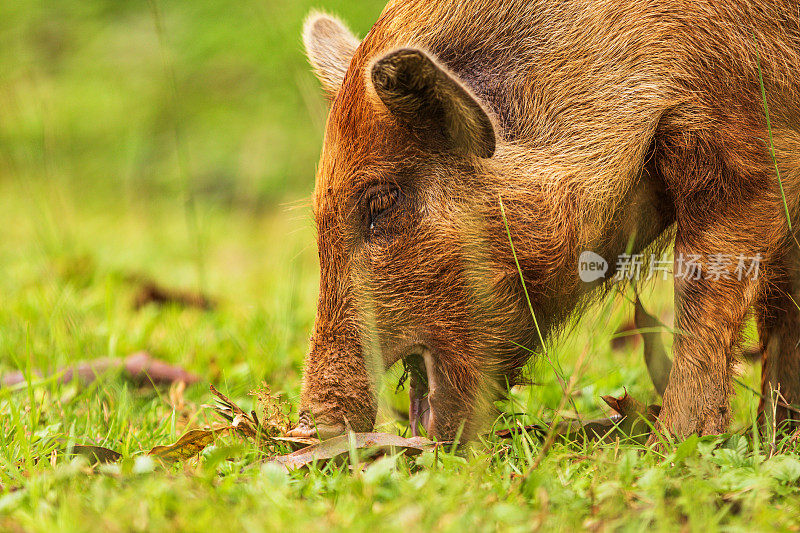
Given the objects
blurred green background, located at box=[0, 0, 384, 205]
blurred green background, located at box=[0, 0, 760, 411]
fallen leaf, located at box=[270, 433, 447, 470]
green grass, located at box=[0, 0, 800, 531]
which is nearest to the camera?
green grass, located at box=[0, 0, 800, 531]

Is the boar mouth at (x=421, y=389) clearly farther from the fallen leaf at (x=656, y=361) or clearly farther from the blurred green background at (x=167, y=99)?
the blurred green background at (x=167, y=99)

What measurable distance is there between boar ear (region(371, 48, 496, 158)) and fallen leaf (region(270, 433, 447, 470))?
96 centimetres

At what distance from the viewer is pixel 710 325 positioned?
2889mm

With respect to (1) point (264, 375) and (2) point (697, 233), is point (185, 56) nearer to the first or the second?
(1) point (264, 375)

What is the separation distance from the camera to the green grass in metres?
2.15

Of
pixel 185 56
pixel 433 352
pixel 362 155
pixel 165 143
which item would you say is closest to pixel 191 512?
pixel 433 352

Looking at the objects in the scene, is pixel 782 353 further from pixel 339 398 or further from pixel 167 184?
pixel 167 184

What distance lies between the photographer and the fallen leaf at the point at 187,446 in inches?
107

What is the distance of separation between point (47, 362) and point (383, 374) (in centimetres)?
171

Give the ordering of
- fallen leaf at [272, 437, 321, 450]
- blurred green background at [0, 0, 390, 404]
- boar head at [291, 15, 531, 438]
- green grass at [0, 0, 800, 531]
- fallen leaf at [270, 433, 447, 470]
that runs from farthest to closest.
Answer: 1. blurred green background at [0, 0, 390, 404]
2. boar head at [291, 15, 531, 438]
3. fallen leaf at [272, 437, 321, 450]
4. fallen leaf at [270, 433, 447, 470]
5. green grass at [0, 0, 800, 531]

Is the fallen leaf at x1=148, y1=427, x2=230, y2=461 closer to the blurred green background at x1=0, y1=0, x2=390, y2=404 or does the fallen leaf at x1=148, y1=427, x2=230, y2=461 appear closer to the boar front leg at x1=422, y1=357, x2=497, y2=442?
the boar front leg at x1=422, y1=357, x2=497, y2=442

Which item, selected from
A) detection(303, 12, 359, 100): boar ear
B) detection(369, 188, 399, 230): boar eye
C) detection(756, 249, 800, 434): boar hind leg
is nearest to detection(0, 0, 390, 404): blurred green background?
detection(303, 12, 359, 100): boar ear

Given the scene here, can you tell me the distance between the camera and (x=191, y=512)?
6.77ft

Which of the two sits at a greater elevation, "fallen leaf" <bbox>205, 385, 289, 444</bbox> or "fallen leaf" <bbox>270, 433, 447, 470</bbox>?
"fallen leaf" <bbox>205, 385, 289, 444</bbox>
